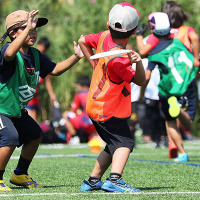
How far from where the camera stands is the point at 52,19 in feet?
44.8

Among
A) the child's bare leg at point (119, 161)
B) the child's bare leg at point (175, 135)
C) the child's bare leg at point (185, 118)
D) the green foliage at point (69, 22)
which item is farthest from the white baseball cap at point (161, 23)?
the green foliage at point (69, 22)

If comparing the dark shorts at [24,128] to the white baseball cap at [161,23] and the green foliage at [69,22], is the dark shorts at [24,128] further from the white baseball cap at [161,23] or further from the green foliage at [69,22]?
the green foliage at [69,22]

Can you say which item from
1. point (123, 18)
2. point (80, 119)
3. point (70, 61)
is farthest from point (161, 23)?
point (80, 119)

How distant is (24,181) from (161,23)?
10.1 feet

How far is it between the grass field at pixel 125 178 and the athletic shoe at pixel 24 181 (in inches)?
2.4

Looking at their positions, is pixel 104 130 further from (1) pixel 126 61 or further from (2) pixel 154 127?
(2) pixel 154 127

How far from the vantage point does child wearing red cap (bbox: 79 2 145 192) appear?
164 inches

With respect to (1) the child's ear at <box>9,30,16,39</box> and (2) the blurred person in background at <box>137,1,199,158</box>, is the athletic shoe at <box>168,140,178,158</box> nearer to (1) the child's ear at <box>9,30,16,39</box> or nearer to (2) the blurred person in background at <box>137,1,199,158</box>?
(2) the blurred person in background at <box>137,1,199,158</box>

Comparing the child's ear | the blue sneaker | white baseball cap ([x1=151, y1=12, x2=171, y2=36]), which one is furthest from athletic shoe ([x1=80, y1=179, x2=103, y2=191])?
white baseball cap ([x1=151, y1=12, x2=171, y2=36])

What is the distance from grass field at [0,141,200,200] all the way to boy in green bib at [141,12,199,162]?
20.3 inches

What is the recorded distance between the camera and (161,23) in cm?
695

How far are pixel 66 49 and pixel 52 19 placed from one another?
979 millimetres

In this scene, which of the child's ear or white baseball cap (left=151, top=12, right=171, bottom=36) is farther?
white baseball cap (left=151, top=12, right=171, bottom=36)

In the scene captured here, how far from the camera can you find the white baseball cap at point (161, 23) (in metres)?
6.96
